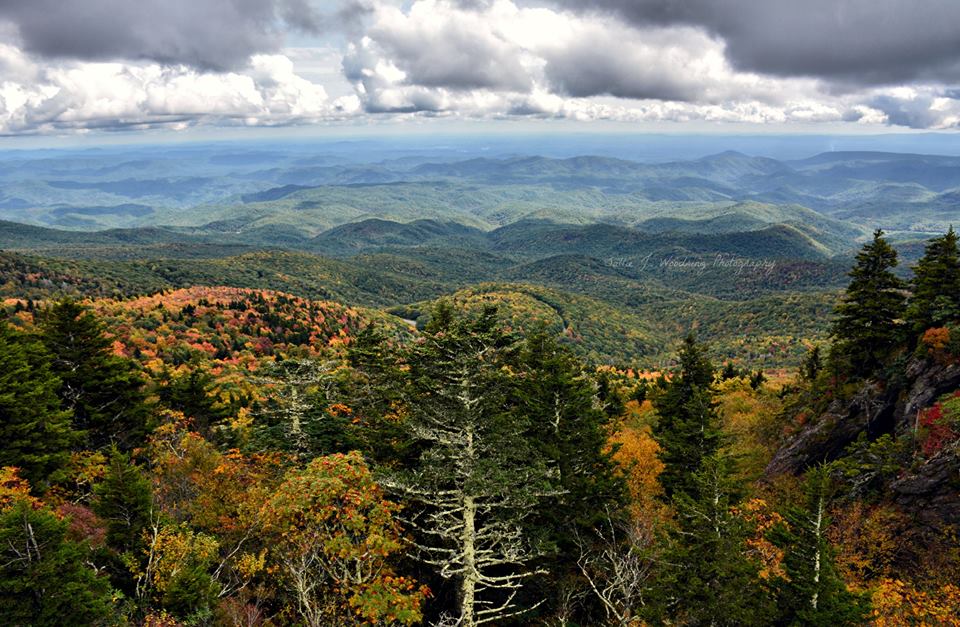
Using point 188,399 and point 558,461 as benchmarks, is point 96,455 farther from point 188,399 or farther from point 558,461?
point 558,461

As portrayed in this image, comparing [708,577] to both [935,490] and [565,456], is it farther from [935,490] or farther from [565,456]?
[935,490]

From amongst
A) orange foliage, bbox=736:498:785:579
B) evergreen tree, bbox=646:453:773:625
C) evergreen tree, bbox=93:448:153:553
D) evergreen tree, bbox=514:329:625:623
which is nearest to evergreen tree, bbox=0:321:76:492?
evergreen tree, bbox=93:448:153:553

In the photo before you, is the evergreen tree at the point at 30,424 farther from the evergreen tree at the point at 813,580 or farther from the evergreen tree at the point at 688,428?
the evergreen tree at the point at 813,580

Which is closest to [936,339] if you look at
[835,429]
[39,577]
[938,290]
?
[938,290]

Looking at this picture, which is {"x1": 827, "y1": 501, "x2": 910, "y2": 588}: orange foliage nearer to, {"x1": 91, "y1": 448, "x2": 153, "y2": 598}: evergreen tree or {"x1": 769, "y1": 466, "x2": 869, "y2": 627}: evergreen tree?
{"x1": 769, "y1": 466, "x2": 869, "y2": 627}: evergreen tree

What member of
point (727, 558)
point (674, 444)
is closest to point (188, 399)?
point (674, 444)

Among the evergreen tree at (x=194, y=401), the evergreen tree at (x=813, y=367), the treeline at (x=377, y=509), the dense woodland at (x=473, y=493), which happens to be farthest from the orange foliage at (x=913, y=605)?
the evergreen tree at (x=194, y=401)
